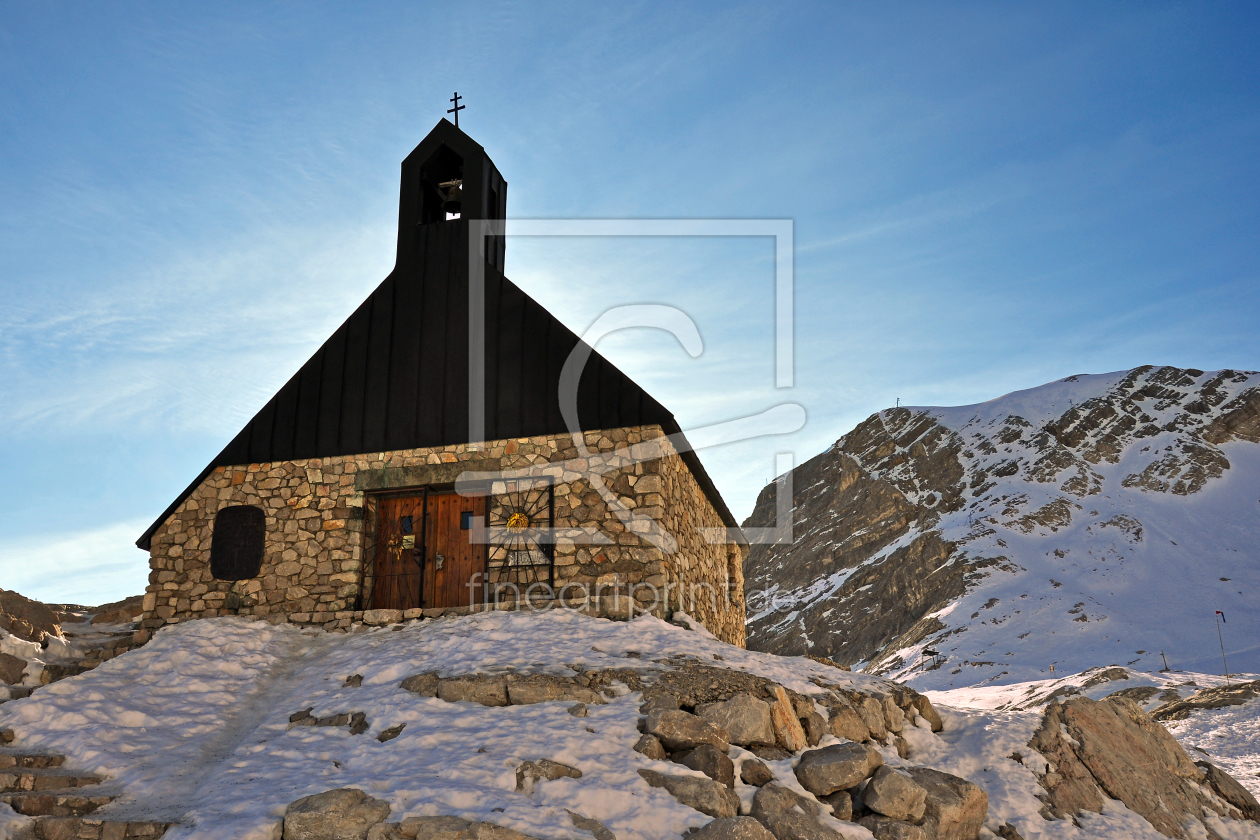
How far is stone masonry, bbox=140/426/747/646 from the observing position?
10883mm

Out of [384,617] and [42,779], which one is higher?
[384,617]

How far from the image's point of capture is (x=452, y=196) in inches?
573

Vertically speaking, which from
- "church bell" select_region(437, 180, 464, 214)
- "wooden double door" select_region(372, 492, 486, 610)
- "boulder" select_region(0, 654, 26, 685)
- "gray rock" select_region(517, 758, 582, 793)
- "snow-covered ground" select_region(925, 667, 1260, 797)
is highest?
"church bell" select_region(437, 180, 464, 214)

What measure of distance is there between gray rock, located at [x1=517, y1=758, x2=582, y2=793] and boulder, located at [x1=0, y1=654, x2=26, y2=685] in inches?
236

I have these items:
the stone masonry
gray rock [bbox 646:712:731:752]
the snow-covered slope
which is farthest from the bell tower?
gray rock [bbox 646:712:731:752]

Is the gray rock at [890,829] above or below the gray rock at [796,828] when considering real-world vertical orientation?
below

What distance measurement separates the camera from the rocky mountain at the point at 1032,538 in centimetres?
3888

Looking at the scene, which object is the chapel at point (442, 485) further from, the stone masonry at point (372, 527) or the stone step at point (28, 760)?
the stone step at point (28, 760)

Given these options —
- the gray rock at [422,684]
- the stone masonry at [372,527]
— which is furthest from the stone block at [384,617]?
the gray rock at [422,684]

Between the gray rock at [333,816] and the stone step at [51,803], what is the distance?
1869mm

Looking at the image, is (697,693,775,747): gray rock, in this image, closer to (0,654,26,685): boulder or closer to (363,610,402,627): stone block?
(363,610,402,627): stone block

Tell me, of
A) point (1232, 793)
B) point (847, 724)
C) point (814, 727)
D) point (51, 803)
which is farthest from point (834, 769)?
point (51, 803)

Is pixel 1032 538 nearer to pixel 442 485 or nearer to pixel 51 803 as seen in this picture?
pixel 442 485

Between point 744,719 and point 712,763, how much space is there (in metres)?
0.72
